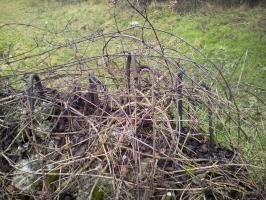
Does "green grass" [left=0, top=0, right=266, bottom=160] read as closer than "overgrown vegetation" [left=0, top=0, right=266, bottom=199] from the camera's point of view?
No

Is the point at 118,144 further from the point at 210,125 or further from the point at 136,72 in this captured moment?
the point at 210,125

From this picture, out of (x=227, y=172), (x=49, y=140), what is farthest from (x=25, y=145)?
(x=227, y=172)

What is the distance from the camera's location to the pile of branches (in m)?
2.27

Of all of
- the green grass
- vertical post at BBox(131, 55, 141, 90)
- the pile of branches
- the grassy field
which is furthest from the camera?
the grassy field

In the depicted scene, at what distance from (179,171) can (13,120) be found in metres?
1.23

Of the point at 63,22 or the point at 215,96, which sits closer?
the point at 215,96

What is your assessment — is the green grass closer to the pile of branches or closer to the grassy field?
the grassy field

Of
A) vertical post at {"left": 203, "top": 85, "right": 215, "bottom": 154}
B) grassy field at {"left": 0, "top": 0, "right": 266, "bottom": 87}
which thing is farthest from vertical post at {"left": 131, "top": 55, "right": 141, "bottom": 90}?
grassy field at {"left": 0, "top": 0, "right": 266, "bottom": 87}

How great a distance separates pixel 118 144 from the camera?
2338mm

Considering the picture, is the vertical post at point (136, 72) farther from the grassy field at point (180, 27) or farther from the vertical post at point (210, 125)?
the grassy field at point (180, 27)

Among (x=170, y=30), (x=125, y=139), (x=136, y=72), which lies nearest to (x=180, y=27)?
(x=170, y=30)

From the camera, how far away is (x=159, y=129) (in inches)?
95.5

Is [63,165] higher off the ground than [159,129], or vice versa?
[159,129]

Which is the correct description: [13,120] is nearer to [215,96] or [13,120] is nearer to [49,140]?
[49,140]
